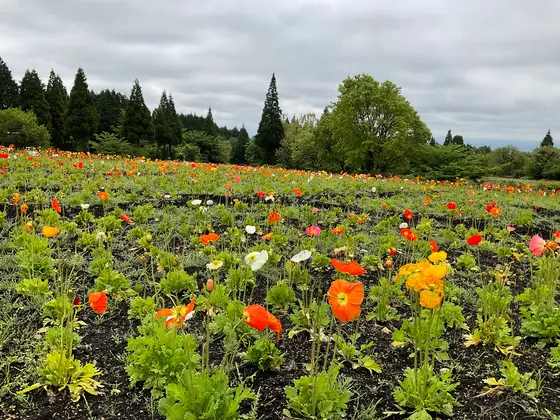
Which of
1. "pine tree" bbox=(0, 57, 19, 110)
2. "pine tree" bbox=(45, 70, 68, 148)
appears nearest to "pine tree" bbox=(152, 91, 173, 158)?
"pine tree" bbox=(45, 70, 68, 148)

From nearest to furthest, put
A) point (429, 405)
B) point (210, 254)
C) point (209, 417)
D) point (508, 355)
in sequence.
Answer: point (209, 417) → point (429, 405) → point (508, 355) → point (210, 254)

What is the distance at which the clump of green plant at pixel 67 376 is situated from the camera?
2391 mm

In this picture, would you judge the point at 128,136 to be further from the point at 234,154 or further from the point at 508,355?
the point at 508,355

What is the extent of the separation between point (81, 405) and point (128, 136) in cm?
4109

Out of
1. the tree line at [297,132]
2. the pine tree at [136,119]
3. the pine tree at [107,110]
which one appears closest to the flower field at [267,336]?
the tree line at [297,132]

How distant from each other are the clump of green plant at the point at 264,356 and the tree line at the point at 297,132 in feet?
74.3

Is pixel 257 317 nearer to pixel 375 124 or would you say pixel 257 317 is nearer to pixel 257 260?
pixel 257 260

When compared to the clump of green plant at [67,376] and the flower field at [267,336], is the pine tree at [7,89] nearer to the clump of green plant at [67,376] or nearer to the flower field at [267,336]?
the flower field at [267,336]

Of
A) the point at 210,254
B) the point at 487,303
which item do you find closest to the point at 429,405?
the point at 487,303

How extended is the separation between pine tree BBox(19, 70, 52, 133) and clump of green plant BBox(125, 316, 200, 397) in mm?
39421

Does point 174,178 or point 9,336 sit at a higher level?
point 174,178

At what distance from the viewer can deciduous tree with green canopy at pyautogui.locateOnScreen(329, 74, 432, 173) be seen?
102 feet

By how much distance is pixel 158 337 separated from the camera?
249 cm

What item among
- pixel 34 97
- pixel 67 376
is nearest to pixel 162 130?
pixel 34 97
